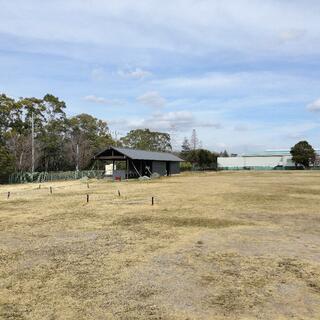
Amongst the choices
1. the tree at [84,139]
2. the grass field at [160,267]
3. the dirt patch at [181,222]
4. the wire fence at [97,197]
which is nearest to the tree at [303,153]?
the tree at [84,139]

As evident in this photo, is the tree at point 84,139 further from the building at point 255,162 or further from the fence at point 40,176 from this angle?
the building at point 255,162

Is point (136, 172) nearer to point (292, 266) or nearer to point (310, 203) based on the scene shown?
point (310, 203)

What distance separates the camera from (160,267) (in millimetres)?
7422

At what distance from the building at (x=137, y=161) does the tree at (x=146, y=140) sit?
24485 mm

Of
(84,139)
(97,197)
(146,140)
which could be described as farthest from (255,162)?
(97,197)

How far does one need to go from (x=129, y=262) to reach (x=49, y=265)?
1497 millimetres

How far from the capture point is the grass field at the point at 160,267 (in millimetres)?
5375

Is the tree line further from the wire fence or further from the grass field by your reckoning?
the grass field

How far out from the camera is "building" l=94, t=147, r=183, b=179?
4475cm

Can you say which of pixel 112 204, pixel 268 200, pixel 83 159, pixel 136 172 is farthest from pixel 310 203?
pixel 83 159

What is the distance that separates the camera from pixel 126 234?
1077cm

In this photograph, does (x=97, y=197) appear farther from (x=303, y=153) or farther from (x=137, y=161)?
(x=303, y=153)

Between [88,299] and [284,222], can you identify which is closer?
[88,299]

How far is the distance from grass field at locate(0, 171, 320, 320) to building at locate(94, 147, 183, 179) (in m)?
30.7
